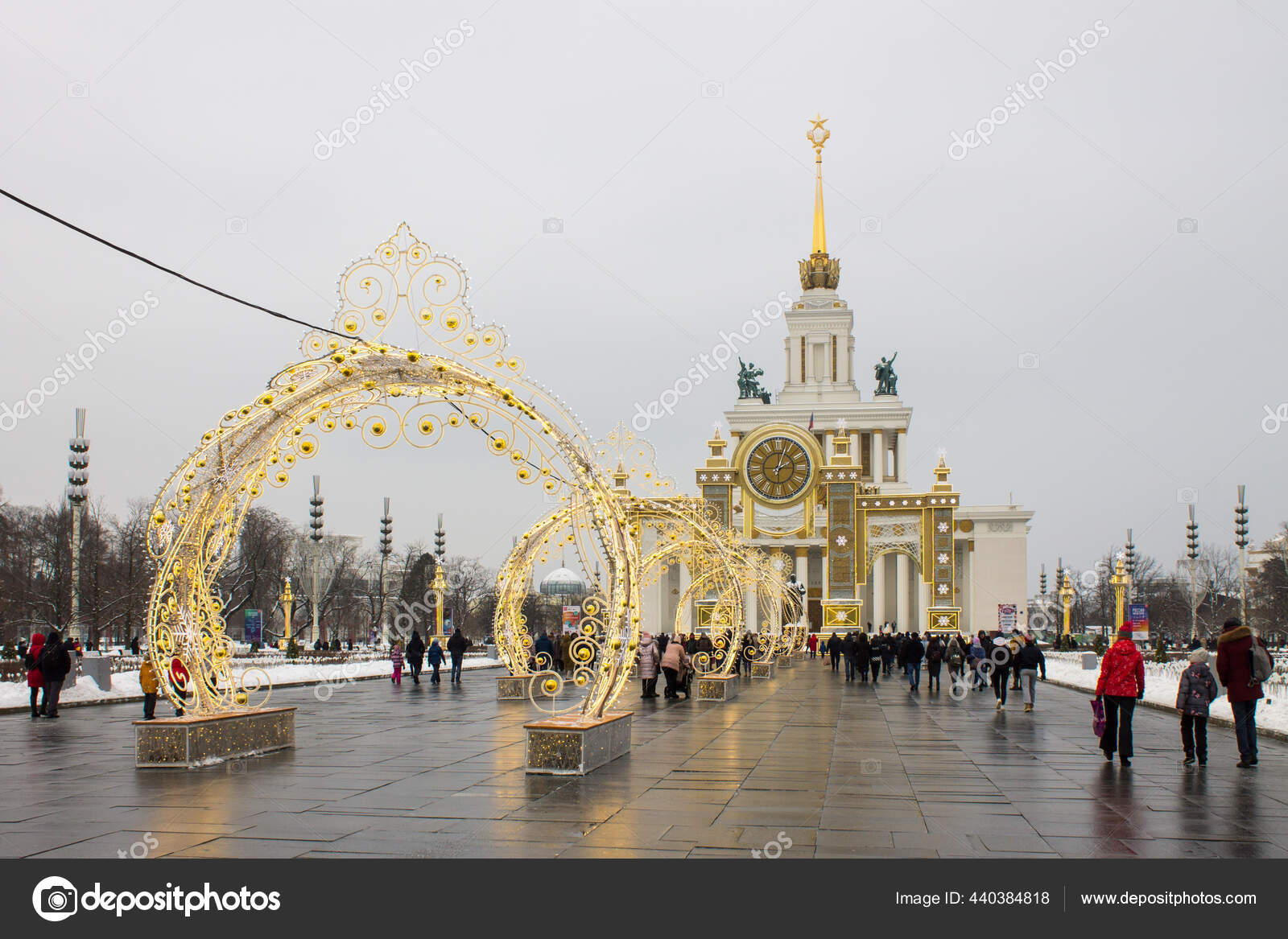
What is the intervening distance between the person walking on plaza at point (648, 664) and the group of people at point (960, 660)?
7034 millimetres

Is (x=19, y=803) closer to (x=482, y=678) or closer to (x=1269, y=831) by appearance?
(x=1269, y=831)

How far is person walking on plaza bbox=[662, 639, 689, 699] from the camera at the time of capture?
928 inches

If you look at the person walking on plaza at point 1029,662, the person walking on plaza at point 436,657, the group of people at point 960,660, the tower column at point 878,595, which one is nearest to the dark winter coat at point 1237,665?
the person walking on plaza at point 1029,662

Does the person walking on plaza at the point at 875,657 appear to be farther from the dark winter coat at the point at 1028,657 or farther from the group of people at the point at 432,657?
the group of people at the point at 432,657

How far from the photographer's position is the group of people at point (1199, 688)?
41.7 ft

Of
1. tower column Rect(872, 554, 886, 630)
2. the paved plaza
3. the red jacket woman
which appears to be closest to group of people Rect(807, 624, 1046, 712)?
the paved plaza

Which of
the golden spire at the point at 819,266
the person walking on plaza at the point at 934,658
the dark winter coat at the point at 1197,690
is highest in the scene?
the golden spire at the point at 819,266

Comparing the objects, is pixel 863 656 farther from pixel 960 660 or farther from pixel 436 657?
pixel 436 657

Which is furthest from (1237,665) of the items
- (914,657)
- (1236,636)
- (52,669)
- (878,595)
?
(878,595)

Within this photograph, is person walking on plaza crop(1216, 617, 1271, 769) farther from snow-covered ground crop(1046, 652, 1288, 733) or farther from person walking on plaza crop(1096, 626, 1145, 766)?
snow-covered ground crop(1046, 652, 1288, 733)

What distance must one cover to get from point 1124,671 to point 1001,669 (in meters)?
9.82

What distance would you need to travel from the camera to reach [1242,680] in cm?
1273

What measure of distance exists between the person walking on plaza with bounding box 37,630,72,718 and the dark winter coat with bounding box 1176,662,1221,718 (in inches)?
669
